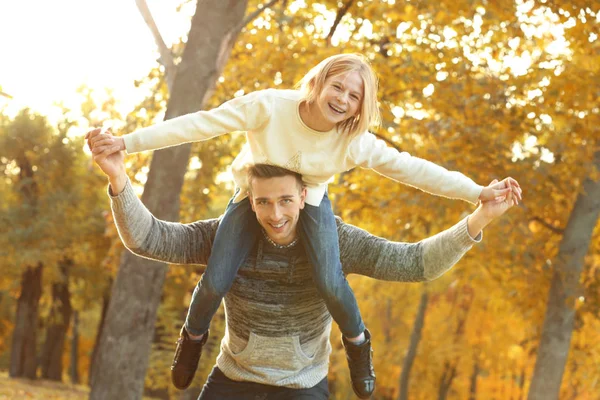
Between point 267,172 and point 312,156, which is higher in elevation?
point 312,156

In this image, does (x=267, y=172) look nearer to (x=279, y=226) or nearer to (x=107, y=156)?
(x=279, y=226)

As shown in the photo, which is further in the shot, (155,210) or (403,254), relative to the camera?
(155,210)

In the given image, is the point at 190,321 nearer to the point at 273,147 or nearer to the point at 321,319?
the point at 321,319

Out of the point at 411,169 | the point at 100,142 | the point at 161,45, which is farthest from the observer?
the point at 161,45

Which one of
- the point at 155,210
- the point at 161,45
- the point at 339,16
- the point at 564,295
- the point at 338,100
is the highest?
the point at 339,16

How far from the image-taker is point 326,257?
12.3 feet

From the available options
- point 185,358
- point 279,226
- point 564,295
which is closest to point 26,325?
point 564,295

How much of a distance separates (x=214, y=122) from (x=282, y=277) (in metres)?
0.77

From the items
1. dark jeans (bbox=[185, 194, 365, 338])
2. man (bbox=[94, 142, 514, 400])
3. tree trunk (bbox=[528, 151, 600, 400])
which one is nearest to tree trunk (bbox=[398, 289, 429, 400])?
tree trunk (bbox=[528, 151, 600, 400])

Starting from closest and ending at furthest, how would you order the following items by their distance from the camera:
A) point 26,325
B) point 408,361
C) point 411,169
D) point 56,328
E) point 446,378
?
point 411,169 → point 408,361 → point 26,325 → point 56,328 → point 446,378

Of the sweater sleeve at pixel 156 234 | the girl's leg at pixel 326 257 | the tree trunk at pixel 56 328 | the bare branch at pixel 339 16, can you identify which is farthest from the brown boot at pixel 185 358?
the tree trunk at pixel 56 328

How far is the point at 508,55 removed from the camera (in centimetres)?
1209

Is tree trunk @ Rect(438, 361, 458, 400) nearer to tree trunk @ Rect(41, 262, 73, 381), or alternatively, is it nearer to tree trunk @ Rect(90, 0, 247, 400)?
tree trunk @ Rect(41, 262, 73, 381)

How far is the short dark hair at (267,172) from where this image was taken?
375 centimetres
